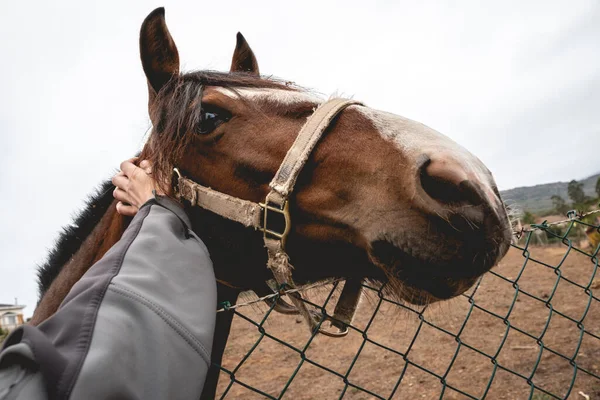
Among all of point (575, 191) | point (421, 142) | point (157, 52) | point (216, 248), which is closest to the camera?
point (421, 142)

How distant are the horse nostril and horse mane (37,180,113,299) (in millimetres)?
1795

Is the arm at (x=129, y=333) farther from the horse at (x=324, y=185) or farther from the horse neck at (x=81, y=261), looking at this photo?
the horse neck at (x=81, y=261)

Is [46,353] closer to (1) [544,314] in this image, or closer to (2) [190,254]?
(2) [190,254]

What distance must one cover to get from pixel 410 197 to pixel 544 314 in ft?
24.6

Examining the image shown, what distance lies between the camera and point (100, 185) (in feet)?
7.43

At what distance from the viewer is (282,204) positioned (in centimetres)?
142

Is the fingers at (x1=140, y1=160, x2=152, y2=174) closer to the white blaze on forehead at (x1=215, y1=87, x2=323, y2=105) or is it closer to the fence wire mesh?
the white blaze on forehead at (x1=215, y1=87, x2=323, y2=105)

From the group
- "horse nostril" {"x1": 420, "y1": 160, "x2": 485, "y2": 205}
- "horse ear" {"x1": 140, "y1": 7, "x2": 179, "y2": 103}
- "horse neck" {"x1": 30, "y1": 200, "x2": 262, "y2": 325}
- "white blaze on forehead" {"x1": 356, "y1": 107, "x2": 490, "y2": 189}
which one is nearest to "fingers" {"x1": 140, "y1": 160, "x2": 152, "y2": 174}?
"horse neck" {"x1": 30, "y1": 200, "x2": 262, "y2": 325}

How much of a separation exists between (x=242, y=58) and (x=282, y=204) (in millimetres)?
1503

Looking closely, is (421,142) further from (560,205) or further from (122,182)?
(560,205)

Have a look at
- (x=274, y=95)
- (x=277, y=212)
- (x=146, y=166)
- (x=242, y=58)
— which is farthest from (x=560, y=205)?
(x=146, y=166)

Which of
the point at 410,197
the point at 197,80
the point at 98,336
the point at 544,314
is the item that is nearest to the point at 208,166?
the point at 197,80

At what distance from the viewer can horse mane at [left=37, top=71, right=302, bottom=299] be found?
167 cm

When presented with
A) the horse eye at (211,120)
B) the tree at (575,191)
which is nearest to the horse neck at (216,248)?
the horse eye at (211,120)
